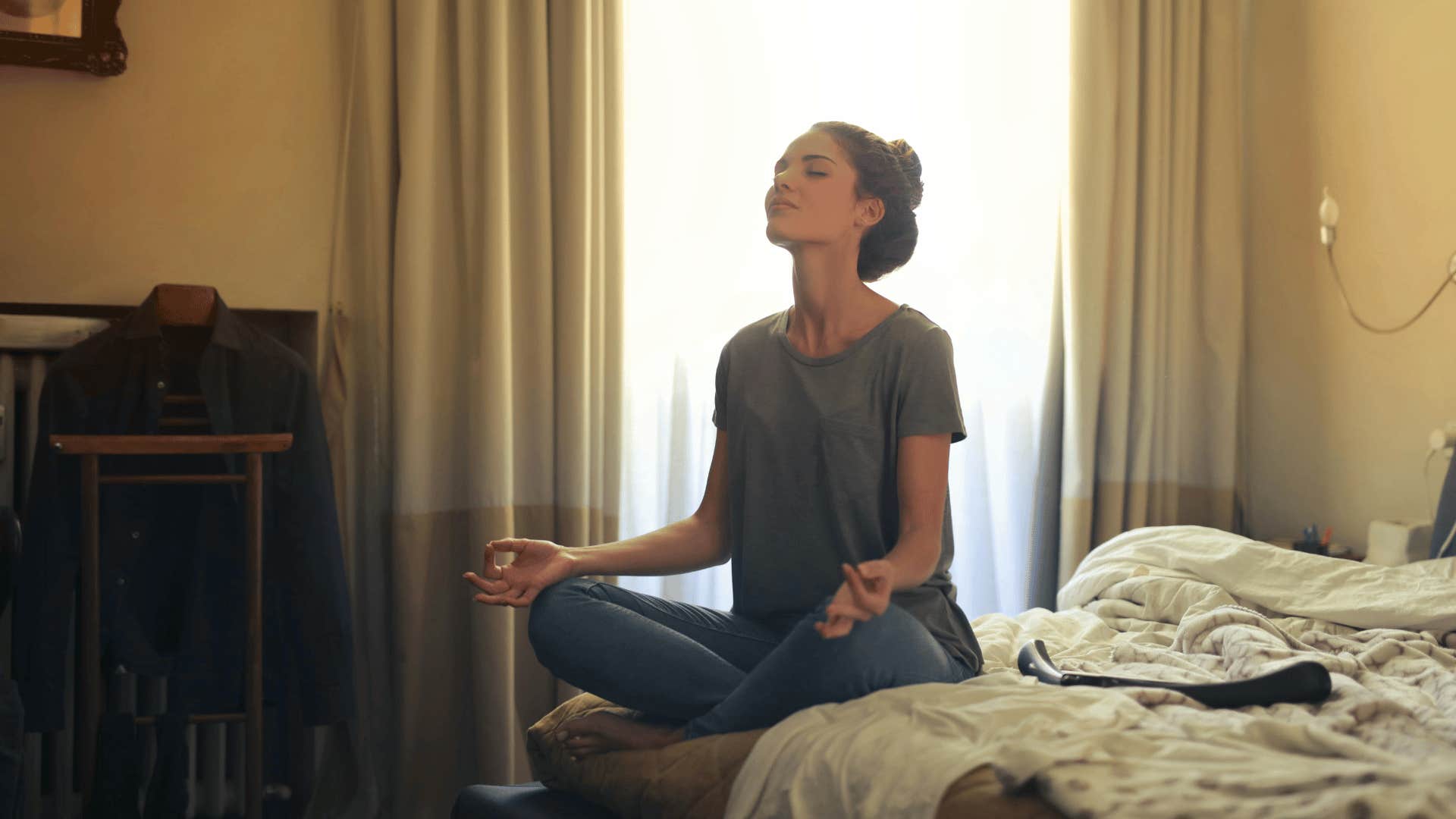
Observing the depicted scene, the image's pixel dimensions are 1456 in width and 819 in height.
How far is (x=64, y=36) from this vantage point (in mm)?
2332

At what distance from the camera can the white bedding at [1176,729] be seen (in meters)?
1.01

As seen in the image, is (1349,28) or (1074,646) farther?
(1349,28)

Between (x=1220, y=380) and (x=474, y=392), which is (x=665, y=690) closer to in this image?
(x=474, y=392)

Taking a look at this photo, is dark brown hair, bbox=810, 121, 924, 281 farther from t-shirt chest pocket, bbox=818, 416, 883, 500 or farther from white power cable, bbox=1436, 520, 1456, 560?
white power cable, bbox=1436, 520, 1456, 560

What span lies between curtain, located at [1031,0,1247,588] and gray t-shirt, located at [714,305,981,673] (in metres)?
1.41

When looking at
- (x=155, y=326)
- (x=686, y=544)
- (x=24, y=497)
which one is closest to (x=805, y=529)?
(x=686, y=544)

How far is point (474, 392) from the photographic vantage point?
2514 mm

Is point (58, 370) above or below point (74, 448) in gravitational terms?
above

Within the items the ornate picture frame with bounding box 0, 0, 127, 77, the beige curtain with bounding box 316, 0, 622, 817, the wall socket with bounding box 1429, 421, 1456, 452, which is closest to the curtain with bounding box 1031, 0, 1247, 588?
the wall socket with bounding box 1429, 421, 1456, 452

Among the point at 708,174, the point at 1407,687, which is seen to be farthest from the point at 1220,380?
the point at 1407,687

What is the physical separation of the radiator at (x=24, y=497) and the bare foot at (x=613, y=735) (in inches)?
44.0

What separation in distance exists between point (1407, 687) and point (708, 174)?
1887 mm

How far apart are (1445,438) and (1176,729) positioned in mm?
1733

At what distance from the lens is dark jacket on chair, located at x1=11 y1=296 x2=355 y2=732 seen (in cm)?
208
